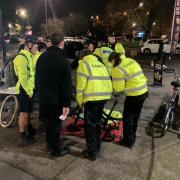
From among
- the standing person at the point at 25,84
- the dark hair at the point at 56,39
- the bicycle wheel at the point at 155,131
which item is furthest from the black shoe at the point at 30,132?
the bicycle wheel at the point at 155,131

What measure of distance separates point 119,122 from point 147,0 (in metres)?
21.4

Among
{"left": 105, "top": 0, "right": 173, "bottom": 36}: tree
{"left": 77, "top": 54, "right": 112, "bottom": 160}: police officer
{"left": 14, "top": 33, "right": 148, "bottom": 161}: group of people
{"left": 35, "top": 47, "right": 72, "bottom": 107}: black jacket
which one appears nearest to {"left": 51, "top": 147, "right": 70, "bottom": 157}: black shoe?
{"left": 14, "top": 33, "right": 148, "bottom": 161}: group of people

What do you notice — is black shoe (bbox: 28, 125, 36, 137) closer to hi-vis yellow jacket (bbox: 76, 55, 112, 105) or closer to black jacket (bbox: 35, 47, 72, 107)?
black jacket (bbox: 35, 47, 72, 107)

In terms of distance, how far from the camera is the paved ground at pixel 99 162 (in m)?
3.72

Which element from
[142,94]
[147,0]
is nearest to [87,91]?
[142,94]

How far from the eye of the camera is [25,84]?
14.7 ft

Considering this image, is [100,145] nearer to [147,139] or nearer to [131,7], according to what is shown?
[147,139]

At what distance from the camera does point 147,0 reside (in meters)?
24.3

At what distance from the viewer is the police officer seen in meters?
3.82

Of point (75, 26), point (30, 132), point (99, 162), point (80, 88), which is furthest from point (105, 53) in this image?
point (75, 26)

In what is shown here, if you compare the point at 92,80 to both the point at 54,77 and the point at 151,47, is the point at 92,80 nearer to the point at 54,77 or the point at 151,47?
the point at 54,77

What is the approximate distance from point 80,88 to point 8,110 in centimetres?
259

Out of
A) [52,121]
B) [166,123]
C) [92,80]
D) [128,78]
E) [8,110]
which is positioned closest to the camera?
[92,80]

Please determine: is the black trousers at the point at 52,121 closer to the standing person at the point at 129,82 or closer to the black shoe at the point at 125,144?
the standing person at the point at 129,82
